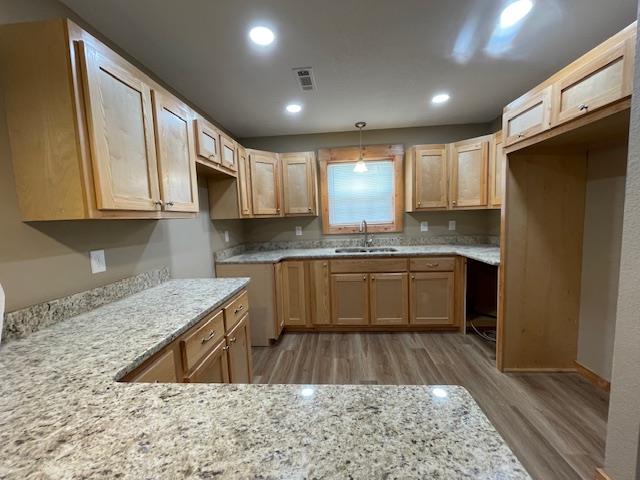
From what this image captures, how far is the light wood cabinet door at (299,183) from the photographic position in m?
3.22

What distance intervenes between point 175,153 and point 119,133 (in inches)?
17.6

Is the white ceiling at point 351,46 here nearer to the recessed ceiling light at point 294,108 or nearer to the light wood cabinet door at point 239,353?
the recessed ceiling light at point 294,108

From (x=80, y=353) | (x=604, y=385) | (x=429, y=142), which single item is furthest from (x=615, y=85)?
(x=80, y=353)

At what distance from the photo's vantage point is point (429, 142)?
3355 millimetres

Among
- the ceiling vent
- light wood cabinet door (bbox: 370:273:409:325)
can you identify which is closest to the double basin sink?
light wood cabinet door (bbox: 370:273:409:325)

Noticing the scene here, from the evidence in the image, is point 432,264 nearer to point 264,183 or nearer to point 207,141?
point 264,183

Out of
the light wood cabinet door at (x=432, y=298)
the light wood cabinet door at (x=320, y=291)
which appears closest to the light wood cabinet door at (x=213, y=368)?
the light wood cabinet door at (x=320, y=291)

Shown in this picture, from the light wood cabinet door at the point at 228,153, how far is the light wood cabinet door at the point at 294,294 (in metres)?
1.17

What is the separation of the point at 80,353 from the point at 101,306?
2.05ft

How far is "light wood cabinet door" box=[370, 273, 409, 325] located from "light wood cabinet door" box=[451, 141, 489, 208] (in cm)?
110

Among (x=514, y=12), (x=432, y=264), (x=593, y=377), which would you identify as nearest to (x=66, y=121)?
(x=514, y=12)

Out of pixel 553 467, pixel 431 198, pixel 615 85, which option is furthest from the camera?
pixel 431 198

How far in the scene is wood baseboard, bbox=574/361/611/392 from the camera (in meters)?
1.88

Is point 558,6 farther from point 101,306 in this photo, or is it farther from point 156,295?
point 101,306
